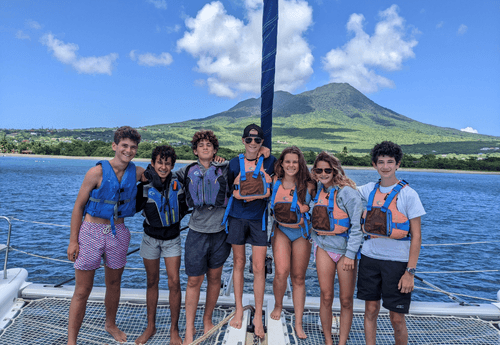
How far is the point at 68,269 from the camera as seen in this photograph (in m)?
9.32

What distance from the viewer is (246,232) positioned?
3.00 metres

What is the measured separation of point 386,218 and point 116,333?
2.74 meters

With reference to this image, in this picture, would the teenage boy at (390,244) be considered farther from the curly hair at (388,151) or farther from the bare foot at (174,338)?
the bare foot at (174,338)

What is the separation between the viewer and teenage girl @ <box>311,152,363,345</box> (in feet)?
8.89

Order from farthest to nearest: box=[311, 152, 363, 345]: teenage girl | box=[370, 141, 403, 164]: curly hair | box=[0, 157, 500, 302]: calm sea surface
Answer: box=[0, 157, 500, 302]: calm sea surface, box=[311, 152, 363, 345]: teenage girl, box=[370, 141, 403, 164]: curly hair

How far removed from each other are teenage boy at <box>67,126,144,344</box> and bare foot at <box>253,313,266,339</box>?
1.38m

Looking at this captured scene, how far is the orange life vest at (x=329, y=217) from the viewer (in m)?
2.75

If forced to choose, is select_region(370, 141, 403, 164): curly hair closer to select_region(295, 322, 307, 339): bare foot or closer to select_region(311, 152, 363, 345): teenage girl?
select_region(311, 152, 363, 345): teenage girl

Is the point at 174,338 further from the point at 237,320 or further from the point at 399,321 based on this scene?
the point at 399,321

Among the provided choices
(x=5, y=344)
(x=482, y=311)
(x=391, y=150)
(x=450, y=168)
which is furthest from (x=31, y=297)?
(x=450, y=168)

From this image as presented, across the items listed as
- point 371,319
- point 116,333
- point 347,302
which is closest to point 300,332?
point 347,302

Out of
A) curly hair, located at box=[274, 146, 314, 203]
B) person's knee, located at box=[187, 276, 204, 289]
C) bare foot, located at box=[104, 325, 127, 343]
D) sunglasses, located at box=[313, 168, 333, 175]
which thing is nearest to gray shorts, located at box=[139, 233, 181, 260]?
person's knee, located at box=[187, 276, 204, 289]

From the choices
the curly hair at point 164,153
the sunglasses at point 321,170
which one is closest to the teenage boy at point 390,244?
the sunglasses at point 321,170

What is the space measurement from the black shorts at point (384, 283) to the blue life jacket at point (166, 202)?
177 centimetres
